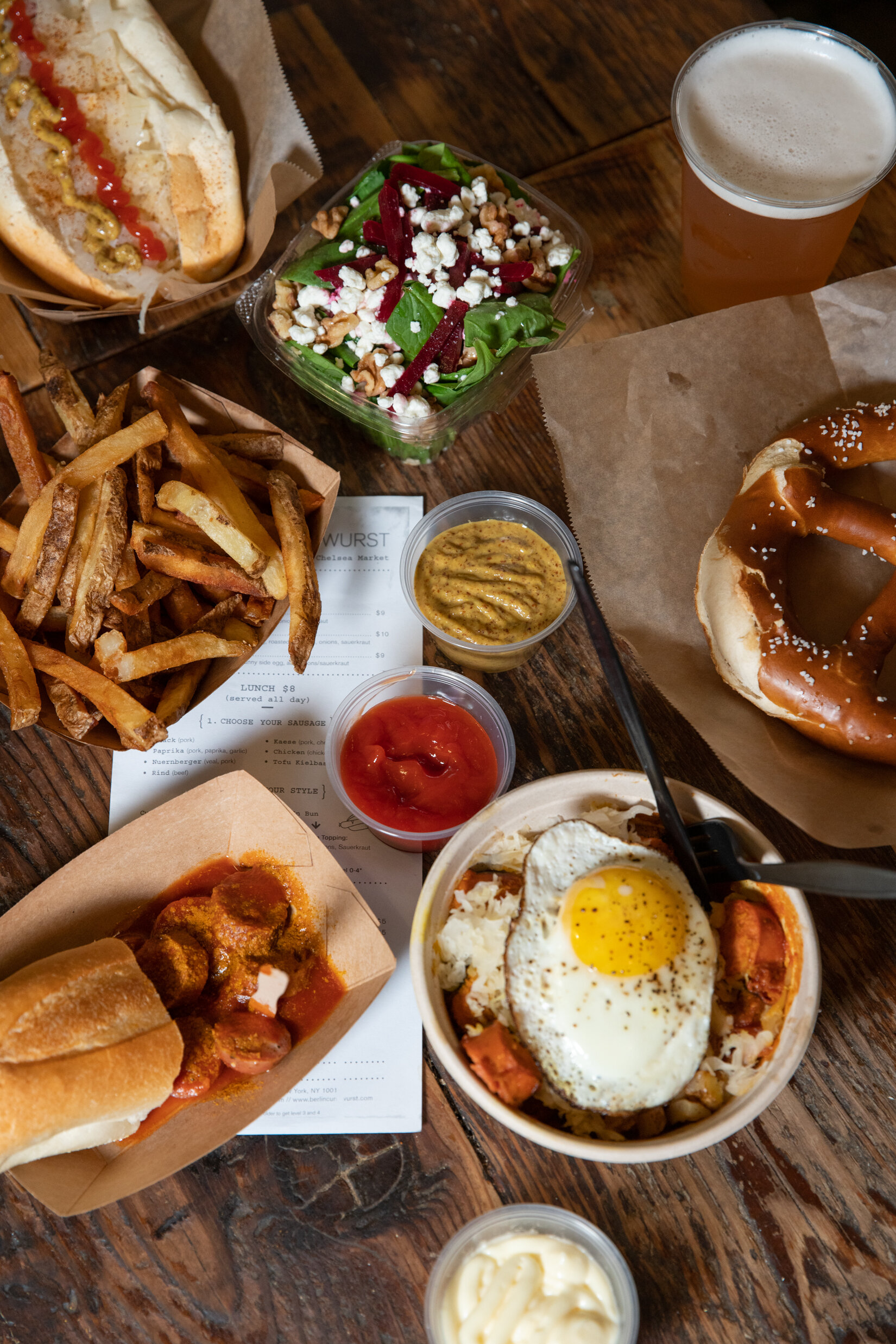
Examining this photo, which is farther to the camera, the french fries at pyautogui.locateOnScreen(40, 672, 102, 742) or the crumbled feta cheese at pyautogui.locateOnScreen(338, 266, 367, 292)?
the crumbled feta cheese at pyautogui.locateOnScreen(338, 266, 367, 292)

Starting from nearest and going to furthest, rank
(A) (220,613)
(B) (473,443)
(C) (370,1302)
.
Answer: (C) (370,1302) < (A) (220,613) < (B) (473,443)

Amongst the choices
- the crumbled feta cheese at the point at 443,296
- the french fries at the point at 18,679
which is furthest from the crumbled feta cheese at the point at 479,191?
the french fries at the point at 18,679

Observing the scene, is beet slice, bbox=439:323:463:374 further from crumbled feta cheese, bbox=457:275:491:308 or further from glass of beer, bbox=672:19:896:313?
glass of beer, bbox=672:19:896:313

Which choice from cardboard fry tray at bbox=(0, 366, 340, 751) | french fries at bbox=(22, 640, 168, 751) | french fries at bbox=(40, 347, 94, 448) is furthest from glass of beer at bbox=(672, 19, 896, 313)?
french fries at bbox=(22, 640, 168, 751)

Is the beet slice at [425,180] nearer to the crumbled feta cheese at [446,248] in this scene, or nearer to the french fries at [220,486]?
the crumbled feta cheese at [446,248]

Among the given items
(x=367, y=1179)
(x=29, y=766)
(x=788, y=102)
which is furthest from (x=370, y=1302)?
(x=788, y=102)

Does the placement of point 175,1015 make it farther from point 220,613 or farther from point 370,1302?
point 220,613
